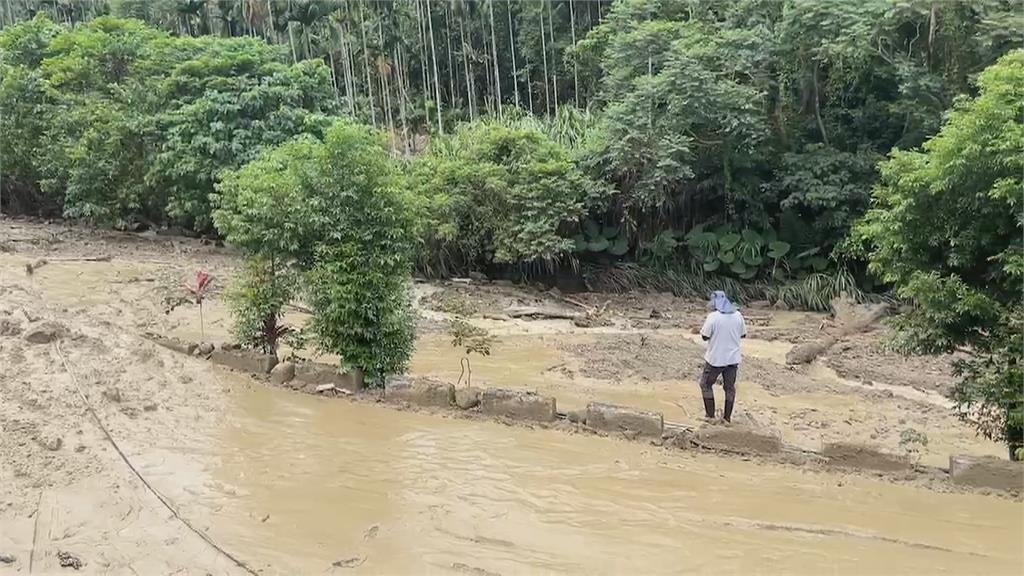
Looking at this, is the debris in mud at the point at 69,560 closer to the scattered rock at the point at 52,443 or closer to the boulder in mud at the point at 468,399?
the scattered rock at the point at 52,443

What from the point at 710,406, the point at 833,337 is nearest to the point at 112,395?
the point at 710,406

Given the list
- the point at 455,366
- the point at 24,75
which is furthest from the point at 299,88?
the point at 455,366

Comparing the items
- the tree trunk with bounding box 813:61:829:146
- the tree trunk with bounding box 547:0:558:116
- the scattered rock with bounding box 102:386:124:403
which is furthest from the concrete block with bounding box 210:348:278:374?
the tree trunk with bounding box 547:0:558:116

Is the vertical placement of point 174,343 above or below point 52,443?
above

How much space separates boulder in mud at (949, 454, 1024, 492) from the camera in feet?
20.9

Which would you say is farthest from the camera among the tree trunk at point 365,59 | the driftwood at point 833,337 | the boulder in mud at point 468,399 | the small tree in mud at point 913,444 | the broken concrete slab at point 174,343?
the tree trunk at point 365,59

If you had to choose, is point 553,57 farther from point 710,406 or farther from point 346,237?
point 710,406

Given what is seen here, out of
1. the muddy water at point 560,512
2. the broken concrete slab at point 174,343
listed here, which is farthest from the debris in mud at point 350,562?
the broken concrete slab at point 174,343

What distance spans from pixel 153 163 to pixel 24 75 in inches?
220

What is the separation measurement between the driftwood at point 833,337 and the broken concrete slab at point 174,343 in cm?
895

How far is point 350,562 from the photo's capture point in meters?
5.21

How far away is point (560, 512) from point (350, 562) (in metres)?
1.66

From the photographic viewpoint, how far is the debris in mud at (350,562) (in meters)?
5.16

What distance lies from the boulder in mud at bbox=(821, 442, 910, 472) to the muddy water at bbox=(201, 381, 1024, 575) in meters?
0.28
